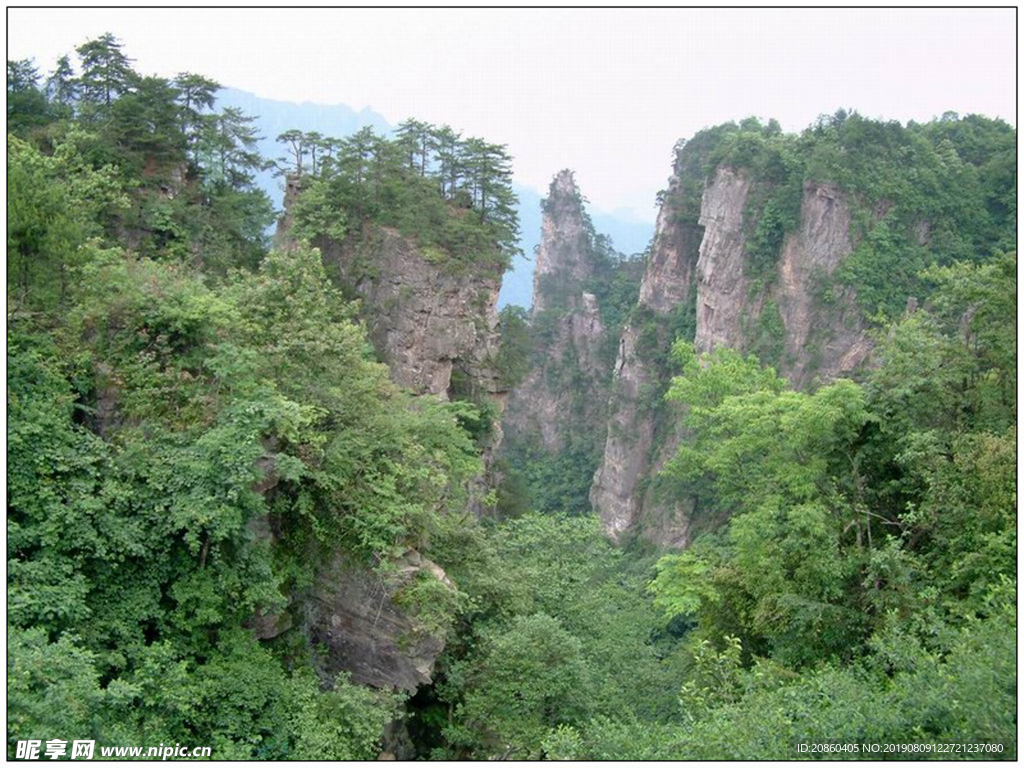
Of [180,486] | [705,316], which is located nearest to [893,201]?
[705,316]

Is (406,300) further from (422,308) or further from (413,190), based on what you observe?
(413,190)

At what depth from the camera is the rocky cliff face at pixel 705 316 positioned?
35.2 m

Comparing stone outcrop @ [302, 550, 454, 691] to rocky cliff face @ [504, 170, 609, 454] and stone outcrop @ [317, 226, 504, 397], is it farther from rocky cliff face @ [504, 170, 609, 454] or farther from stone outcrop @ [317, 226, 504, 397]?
rocky cliff face @ [504, 170, 609, 454]

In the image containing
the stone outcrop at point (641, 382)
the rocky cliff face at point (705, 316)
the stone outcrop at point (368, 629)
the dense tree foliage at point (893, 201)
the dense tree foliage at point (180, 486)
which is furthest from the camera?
the stone outcrop at point (641, 382)

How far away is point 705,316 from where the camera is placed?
132 feet

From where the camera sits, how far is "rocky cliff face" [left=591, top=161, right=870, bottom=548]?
35.2 metres

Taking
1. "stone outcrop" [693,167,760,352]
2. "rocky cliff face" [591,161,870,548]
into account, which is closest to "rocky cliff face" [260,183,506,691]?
"rocky cliff face" [591,161,870,548]

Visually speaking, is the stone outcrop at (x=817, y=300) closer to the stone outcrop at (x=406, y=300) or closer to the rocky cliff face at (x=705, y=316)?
the rocky cliff face at (x=705, y=316)

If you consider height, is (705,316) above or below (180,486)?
above

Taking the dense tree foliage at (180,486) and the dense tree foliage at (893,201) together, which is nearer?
the dense tree foliage at (180,486)

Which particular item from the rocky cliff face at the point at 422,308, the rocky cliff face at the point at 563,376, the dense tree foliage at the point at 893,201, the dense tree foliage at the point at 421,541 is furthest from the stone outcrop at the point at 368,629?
the rocky cliff face at the point at 563,376

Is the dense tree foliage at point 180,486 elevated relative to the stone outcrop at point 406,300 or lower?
lower

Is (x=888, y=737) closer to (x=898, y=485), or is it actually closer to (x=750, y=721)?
(x=750, y=721)

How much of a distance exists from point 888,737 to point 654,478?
3183 centimetres
